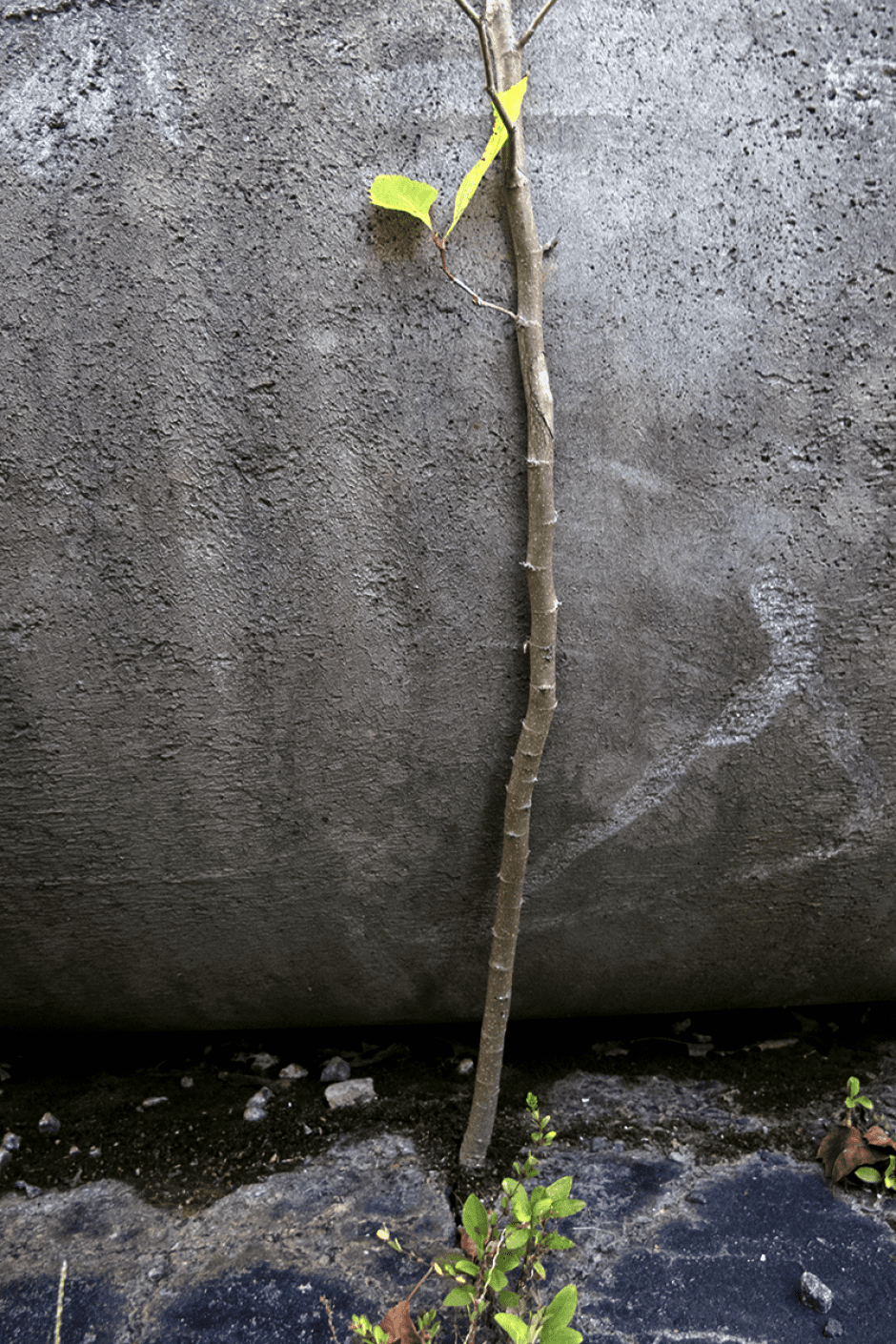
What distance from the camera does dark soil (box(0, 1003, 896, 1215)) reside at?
1438 millimetres

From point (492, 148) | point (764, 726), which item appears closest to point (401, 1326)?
point (764, 726)

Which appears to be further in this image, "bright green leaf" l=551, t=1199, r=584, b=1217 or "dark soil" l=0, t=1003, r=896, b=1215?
"dark soil" l=0, t=1003, r=896, b=1215

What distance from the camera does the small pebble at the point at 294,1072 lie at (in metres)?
1.61

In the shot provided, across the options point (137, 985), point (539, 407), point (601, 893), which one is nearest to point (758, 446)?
point (539, 407)

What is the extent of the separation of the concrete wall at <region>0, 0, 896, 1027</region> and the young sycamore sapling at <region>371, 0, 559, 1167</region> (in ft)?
0.13

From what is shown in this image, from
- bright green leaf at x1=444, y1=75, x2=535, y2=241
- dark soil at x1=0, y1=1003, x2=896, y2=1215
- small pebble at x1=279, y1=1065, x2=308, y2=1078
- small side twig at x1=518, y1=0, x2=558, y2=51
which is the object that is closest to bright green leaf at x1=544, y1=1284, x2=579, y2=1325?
dark soil at x1=0, y1=1003, x2=896, y2=1215

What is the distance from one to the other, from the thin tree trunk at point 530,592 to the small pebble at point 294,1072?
391mm

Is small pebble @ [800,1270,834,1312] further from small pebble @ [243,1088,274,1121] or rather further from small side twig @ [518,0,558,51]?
small side twig @ [518,0,558,51]

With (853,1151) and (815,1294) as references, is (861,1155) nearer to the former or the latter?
(853,1151)

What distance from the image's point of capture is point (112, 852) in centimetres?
128

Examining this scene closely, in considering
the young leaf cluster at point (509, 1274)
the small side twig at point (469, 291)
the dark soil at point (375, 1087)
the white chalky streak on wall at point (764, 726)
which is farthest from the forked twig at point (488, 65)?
the dark soil at point (375, 1087)

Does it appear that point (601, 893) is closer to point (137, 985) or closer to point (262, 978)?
point (262, 978)

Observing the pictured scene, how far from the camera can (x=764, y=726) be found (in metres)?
1.22

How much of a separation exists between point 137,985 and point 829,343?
1366 mm
